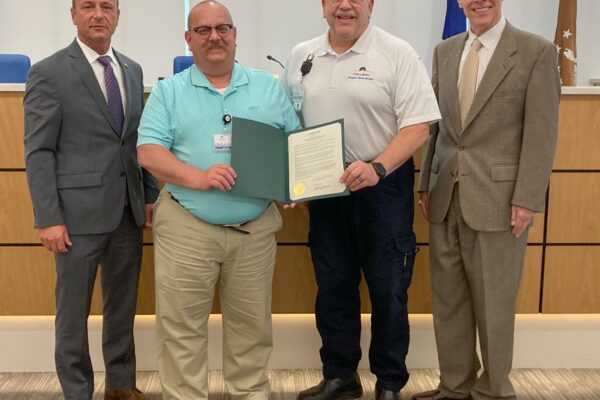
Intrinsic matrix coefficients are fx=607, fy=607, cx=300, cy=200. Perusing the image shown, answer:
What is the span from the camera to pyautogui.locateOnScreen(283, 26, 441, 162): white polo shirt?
215 centimetres

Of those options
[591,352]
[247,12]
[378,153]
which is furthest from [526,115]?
[247,12]

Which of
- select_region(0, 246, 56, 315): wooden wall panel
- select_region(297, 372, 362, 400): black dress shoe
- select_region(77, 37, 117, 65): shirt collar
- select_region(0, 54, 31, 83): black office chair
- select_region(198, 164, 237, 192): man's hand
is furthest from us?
select_region(0, 54, 31, 83): black office chair

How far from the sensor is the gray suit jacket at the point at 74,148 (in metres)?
2.10

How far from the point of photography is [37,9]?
523 centimetres

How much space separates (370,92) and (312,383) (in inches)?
54.5

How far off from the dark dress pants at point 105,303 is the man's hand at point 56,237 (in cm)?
4

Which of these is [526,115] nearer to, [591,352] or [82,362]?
[591,352]

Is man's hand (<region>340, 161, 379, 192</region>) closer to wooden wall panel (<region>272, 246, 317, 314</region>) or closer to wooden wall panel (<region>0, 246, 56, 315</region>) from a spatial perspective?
wooden wall panel (<region>272, 246, 317, 314</region>)

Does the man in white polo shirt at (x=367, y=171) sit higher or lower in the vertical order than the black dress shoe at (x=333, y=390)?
higher

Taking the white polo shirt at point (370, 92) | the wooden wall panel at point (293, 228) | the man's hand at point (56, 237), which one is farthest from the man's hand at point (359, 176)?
the man's hand at point (56, 237)

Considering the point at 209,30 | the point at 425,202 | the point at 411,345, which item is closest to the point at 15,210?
the point at 209,30

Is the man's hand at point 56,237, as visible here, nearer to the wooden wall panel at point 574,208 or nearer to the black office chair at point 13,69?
the black office chair at point 13,69

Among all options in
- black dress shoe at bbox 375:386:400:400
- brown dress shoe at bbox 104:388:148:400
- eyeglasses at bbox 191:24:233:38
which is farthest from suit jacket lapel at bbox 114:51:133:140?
black dress shoe at bbox 375:386:400:400

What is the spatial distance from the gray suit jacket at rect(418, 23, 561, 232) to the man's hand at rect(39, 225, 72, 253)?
1383 mm
